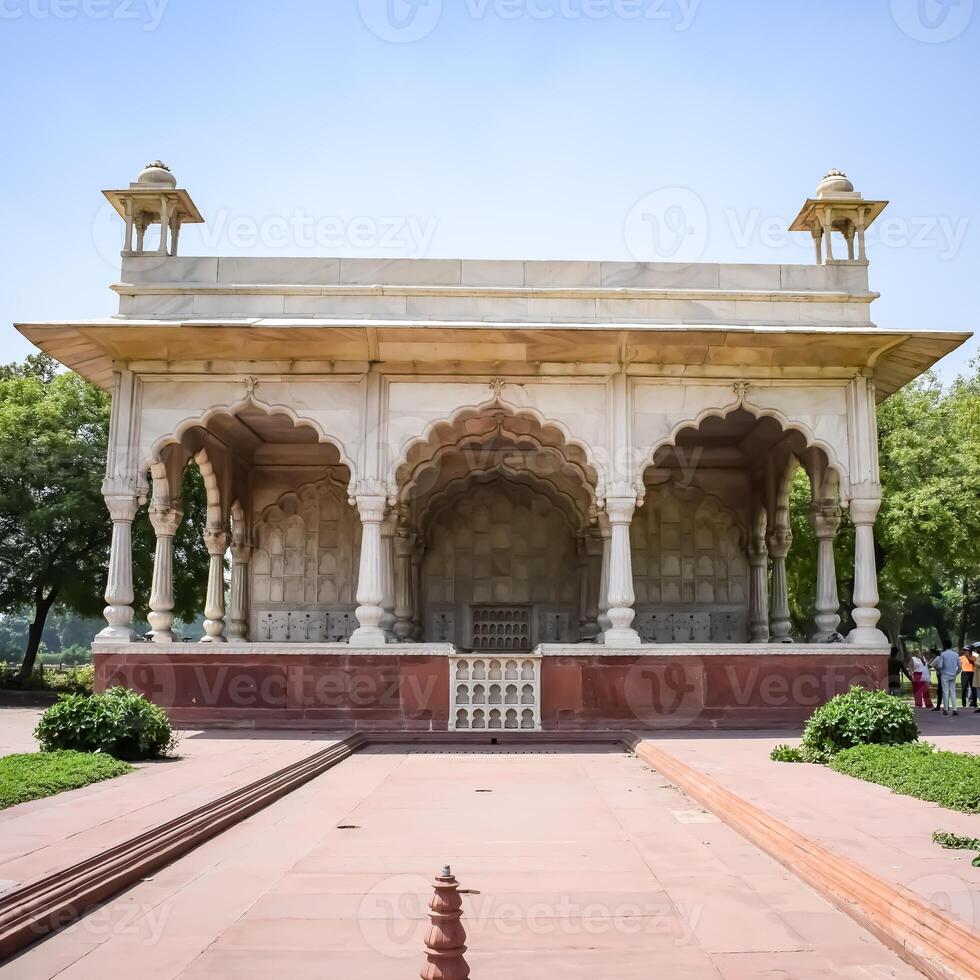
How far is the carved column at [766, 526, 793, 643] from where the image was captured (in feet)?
57.8

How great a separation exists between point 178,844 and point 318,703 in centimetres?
706

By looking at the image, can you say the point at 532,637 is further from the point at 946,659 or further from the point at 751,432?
the point at 946,659

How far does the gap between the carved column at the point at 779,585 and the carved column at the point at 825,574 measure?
1006mm

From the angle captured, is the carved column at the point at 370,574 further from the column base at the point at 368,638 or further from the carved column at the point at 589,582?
the carved column at the point at 589,582

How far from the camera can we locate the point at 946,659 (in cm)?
1856

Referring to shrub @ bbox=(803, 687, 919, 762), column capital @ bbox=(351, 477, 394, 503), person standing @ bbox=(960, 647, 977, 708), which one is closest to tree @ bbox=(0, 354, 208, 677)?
column capital @ bbox=(351, 477, 394, 503)

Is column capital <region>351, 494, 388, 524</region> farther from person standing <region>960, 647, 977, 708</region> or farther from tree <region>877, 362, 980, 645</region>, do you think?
person standing <region>960, 647, 977, 708</region>

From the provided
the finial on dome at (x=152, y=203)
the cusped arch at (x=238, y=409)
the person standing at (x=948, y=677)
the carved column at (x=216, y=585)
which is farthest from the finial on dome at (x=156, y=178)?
the person standing at (x=948, y=677)

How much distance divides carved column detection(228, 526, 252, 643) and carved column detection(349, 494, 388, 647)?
5.48 metres

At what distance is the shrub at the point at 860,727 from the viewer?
9594 mm

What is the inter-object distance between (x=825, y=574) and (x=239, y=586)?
1014 centimetres

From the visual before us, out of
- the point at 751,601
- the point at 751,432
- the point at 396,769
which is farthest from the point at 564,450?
the point at 396,769

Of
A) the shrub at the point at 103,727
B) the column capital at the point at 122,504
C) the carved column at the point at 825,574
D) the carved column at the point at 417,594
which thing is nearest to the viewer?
Answer: the shrub at the point at 103,727

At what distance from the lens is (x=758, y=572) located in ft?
59.8
